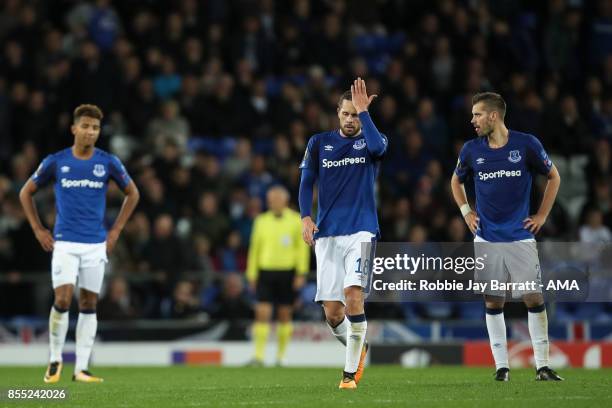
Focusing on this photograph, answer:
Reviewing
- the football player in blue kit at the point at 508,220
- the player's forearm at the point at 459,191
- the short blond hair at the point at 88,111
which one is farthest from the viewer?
the short blond hair at the point at 88,111

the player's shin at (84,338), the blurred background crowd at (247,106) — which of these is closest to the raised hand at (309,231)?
the player's shin at (84,338)

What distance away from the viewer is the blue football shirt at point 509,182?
1107cm

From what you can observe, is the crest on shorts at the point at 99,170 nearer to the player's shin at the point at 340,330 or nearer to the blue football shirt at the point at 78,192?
the blue football shirt at the point at 78,192

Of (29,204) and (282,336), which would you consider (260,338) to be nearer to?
(282,336)

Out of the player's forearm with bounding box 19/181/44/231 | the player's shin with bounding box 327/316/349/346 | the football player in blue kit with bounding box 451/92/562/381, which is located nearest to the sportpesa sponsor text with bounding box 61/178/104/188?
the player's forearm with bounding box 19/181/44/231

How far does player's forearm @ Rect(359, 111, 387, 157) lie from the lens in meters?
10.3

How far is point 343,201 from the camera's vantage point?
10.6 metres

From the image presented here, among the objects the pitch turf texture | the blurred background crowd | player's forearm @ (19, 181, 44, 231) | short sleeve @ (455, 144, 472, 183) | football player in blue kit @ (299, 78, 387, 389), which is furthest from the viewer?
the blurred background crowd

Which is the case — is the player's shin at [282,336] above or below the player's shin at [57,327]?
above

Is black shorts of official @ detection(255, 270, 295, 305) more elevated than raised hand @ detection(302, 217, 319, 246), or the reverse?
black shorts of official @ detection(255, 270, 295, 305)

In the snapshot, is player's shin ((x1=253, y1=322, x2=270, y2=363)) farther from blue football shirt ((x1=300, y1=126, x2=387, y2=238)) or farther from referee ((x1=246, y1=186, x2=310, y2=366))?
blue football shirt ((x1=300, y1=126, x2=387, y2=238))

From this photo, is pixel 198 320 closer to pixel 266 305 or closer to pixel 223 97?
pixel 266 305

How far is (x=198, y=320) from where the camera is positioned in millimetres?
18359

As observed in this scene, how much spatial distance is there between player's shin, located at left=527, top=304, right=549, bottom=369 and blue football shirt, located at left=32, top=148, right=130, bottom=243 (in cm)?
454
